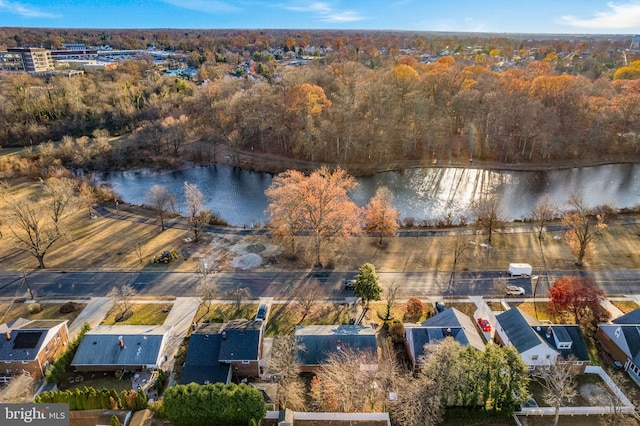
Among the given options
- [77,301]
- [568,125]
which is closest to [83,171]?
[77,301]

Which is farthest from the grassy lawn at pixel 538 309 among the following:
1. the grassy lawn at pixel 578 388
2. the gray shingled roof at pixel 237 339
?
the gray shingled roof at pixel 237 339

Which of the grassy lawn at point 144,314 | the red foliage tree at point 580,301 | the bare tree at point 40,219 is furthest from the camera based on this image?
the bare tree at point 40,219

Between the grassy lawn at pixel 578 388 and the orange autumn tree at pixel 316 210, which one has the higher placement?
the orange autumn tree at pixel 316 210

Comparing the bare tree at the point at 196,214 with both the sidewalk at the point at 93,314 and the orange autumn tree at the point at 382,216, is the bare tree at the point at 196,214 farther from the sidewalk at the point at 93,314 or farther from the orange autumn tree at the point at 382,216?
the orange autumn tree at the point at 382,216

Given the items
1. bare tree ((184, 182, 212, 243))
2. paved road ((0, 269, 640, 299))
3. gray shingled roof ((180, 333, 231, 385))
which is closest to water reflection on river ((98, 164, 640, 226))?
bare tree ((184, 182, 212, 243))

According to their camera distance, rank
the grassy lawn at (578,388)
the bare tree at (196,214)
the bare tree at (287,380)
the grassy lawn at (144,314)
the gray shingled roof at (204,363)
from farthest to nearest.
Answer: the bare tree at (196,214) < the grassy lawn at (144,314) < the gray shingled roof at (204,363) < the grassy lawn at (578,388) < the bare tree at (287,380)
